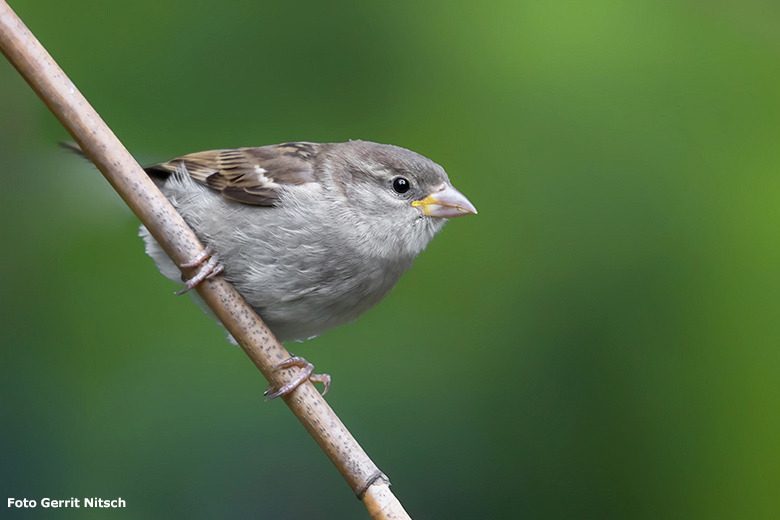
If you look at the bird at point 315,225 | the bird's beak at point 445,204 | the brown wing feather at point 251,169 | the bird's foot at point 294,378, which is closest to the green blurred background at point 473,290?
the brown wing feather at point 251,169

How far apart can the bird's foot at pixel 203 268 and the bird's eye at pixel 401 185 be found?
50 centimetres

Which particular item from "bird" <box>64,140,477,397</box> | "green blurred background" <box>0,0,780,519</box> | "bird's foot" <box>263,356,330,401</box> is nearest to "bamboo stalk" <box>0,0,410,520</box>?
"bird's foot" <box>263,356,330,401</box>

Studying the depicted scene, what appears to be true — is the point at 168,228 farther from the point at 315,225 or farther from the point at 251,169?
the point at 251,169

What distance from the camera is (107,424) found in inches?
102

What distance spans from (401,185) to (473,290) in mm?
851

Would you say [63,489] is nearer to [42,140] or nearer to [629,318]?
[42,140]

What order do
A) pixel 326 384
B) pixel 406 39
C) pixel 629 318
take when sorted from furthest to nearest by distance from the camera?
pixel 406 39, pixel 629 318, pixel 326 384

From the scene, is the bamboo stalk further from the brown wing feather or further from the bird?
the brown wing feather

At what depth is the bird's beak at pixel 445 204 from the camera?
6.51ft

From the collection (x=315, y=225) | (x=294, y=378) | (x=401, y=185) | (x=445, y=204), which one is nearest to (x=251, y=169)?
(x=315, y=225)

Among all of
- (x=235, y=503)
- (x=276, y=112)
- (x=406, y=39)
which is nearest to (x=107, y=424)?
(x=235, y=503)

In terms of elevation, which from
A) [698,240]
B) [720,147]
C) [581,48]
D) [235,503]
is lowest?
[235,503]

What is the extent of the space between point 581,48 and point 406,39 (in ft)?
2.20

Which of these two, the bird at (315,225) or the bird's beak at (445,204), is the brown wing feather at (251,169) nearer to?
the bird at (315,225)
